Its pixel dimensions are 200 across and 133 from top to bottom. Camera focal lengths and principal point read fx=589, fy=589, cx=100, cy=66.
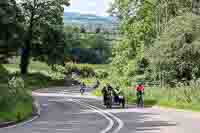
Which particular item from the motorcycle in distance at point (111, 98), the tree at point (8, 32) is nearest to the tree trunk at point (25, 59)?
the tree at point (8, 32)

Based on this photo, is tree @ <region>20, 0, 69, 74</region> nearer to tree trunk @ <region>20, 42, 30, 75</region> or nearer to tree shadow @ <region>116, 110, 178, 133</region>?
tree trunk @ <region>20, 42, 30, 75</region>

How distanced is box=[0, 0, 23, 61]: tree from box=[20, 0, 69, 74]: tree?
20.3 metres

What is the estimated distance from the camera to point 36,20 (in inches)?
4031

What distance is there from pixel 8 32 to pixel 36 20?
100 ft

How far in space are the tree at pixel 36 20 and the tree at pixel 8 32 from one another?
2032 centimetres

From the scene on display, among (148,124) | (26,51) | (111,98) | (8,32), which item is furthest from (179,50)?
(26,51)

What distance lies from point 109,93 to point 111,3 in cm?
2945

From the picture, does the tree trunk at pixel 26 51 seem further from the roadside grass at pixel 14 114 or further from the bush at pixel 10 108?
the roadside grass at pixel 14 114

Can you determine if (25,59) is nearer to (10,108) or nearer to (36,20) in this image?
(36,20)

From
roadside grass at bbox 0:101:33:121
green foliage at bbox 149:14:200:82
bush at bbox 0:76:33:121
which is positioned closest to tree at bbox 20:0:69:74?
green foliage at bbox 149:14:200:82

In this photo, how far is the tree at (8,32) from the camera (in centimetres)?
6969

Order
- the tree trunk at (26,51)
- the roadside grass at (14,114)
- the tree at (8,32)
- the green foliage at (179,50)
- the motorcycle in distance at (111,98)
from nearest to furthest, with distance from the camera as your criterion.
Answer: the roadside grass at (14,114) → the motorcycle in distance at (111,98) → the green foliage at (179,50) → the tree at (8,32) → the tree trunk at (26,51)

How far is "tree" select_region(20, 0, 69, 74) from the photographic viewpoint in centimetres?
10100

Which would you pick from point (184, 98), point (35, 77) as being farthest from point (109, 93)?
point (35, 77)
